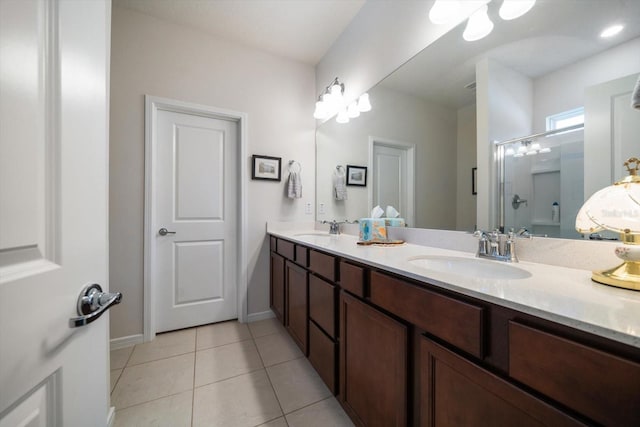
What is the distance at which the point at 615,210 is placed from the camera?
64 centimetres

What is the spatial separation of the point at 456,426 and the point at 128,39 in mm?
3021

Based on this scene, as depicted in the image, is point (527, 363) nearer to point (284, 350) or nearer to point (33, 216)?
point (33, 216)

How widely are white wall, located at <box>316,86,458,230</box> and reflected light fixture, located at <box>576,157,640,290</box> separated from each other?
621mm

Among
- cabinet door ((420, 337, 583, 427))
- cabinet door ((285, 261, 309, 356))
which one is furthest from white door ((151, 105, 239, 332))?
cabinet door ((420, 337, 583, 427))

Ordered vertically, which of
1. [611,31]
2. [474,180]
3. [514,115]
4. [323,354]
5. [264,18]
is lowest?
[323,354]

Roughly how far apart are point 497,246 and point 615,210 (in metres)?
0.39

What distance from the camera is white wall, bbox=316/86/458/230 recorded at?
4.42 feet

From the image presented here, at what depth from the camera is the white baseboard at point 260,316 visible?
7.57 ft

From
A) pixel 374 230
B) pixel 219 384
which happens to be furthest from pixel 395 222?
pixel 219 384

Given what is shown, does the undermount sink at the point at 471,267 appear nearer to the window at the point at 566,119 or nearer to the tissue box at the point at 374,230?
the tissue box at the point at 374,230

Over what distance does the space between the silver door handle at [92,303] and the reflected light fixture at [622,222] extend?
3.86 ft

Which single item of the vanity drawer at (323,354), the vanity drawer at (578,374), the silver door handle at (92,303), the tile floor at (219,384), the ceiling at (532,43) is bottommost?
the tile floor at (219,384)

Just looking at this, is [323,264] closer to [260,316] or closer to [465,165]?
[465,165]

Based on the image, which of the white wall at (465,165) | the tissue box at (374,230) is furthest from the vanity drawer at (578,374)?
the tissue box at (374,230)
